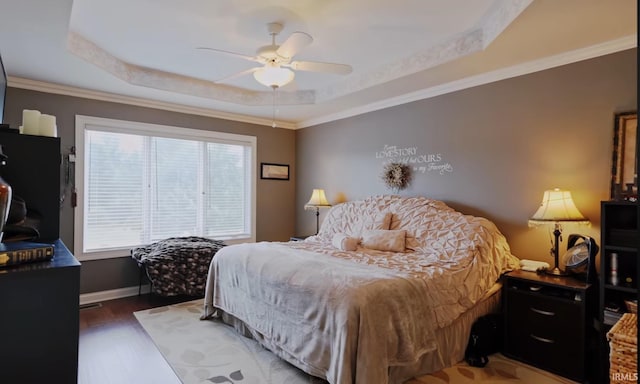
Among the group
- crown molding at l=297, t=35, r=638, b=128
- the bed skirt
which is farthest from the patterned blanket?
crown molding at l=297, t=35, r=638, b=128

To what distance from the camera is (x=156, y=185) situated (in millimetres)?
4559

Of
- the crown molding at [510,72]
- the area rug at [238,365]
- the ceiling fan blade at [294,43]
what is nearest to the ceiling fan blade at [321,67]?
the ceiling fan blade at [294,43]

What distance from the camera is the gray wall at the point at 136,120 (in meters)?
3.81

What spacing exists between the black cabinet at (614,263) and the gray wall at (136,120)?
4.25 metres

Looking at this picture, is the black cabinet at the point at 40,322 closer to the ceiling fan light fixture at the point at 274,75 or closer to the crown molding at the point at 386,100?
the ceiling fan light fixture at the point at 274,75

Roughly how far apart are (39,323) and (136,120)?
154 inches

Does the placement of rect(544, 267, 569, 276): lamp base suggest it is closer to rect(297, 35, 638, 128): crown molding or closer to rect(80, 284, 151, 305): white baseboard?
rect(297, 35, 638, 128): crown molding

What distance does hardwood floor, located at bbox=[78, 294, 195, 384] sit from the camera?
96.8 inches

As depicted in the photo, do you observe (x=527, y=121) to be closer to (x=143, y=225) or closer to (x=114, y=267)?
(x=143, y=225)

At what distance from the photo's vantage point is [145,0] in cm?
247

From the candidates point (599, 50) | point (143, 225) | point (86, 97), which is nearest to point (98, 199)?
point (143, 225)

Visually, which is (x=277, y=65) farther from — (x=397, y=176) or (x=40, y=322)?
(x=40, y=322)

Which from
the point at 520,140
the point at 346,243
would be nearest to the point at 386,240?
the point at 346,243

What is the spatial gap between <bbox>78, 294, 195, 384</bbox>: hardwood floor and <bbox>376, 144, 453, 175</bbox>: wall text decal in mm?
3115
